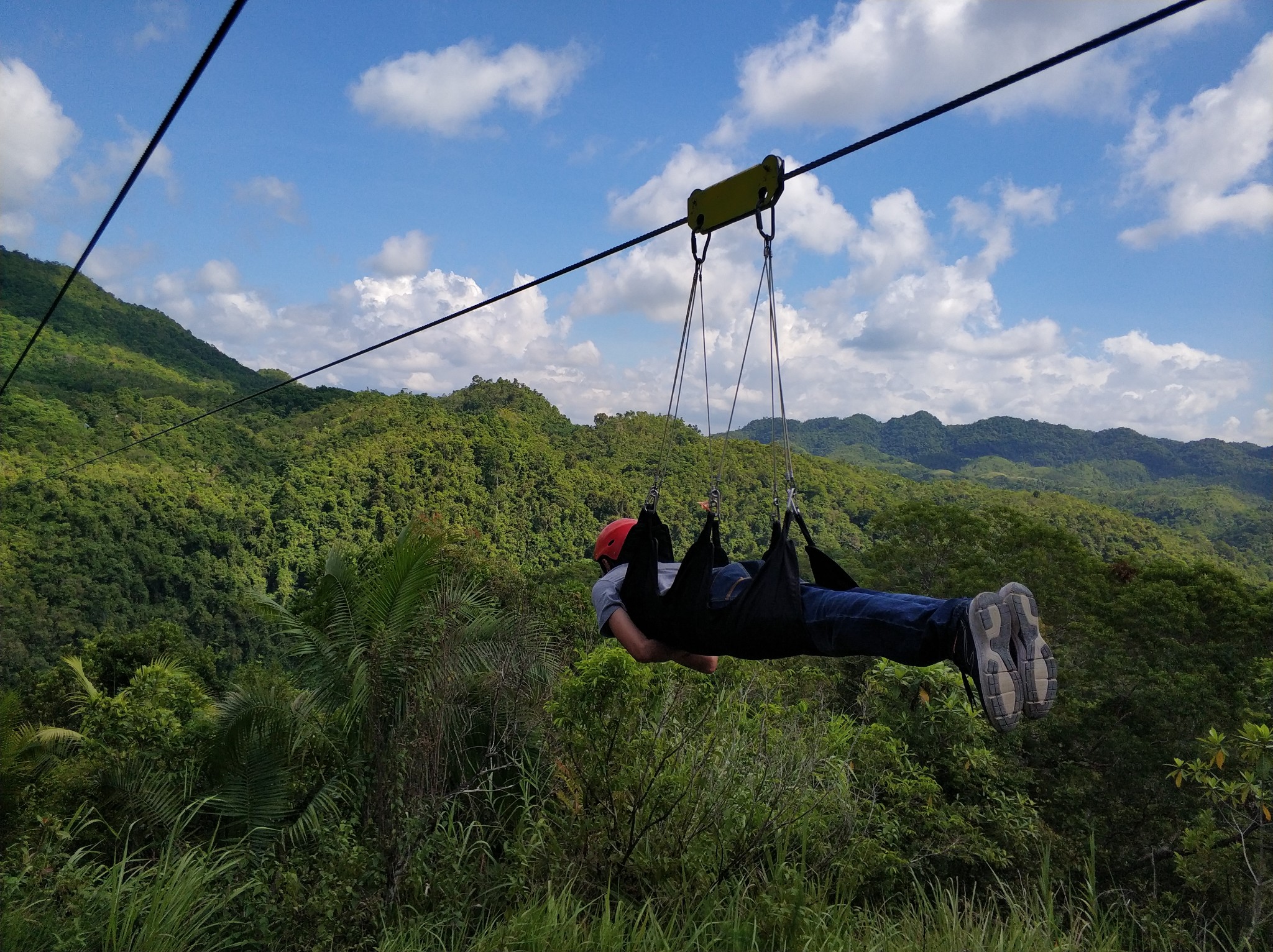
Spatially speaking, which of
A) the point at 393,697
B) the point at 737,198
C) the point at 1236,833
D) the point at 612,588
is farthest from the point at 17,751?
the point at 1236,833

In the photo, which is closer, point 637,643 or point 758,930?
point 637,643

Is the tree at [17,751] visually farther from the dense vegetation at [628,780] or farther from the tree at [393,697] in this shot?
the tree at [393,697]

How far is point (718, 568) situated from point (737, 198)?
1.17m

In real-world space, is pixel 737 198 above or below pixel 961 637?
above

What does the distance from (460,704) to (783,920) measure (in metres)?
3.01

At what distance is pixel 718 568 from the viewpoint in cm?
264

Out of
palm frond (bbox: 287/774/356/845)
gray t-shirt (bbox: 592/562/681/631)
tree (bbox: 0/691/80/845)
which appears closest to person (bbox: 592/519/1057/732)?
gray t-shirt (bbox: 592/562/681/631)

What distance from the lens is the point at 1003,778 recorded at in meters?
7.11

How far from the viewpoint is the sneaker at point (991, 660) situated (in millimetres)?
1850

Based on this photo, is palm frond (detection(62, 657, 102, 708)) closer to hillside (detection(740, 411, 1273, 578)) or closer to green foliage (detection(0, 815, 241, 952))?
green foliage (detection(0, 815, 241, 952))

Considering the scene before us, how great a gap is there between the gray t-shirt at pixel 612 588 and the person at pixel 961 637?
23.7 inches

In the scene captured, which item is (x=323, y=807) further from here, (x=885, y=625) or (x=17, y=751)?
(x=17, y=751)

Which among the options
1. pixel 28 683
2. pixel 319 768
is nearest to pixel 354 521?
pixel 28 683

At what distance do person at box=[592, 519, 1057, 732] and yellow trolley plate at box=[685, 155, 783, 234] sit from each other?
1.09m
